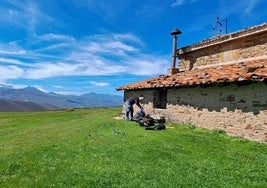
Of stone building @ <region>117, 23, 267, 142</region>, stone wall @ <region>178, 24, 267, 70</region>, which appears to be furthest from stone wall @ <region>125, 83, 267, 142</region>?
stone wall @ <region>178, 24, 267, 70</region>

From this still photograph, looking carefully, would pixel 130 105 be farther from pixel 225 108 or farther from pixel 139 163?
pixel 139 163

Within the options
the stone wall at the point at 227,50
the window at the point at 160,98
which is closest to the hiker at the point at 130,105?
the window at the point at 160,98

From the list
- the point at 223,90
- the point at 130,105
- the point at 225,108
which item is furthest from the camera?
the point at 130,105

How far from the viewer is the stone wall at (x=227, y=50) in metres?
21.8

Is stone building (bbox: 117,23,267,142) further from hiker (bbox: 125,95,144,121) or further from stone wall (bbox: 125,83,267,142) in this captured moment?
hiker (bbox: 125,95,144,121)

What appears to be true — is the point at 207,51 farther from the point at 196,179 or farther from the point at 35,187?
the point at 35,187

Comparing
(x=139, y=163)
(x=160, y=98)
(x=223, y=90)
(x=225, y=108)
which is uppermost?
(x=223, y=90)

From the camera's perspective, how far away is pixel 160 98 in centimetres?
2545

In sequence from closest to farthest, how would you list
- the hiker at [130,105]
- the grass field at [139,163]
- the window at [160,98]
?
the grass field at [139,163]
the hiker at [130,105]
the window at [160,98]

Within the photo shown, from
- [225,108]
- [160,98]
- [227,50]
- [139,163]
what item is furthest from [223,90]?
[139,163]

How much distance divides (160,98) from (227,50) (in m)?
7.27

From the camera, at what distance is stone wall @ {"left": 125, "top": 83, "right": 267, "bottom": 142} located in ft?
48.9

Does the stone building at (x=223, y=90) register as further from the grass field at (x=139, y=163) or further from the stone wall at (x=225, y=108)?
the grass field at (x=139, y=163)

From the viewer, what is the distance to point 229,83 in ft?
55.5
